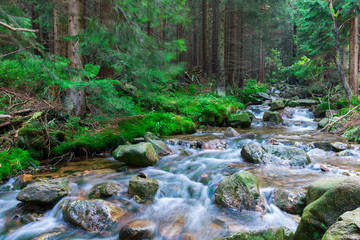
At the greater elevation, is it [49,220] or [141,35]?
[141,35]

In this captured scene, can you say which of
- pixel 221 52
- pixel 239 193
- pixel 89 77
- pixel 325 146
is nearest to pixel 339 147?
pixel 325 146

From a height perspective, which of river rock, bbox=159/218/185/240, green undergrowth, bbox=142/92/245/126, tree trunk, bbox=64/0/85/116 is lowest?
river rock, bbox=159/218/185/240

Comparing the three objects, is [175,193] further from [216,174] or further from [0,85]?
[0,85]

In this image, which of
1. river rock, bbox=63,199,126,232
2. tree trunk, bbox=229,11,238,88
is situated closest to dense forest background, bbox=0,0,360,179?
river rock, bbox=63,199,126,232

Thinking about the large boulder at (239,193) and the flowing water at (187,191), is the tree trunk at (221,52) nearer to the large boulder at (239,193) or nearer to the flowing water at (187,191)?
the flowing water at (187,191)

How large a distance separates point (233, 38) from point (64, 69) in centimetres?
1354

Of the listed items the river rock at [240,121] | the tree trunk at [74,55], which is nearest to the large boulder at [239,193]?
the tree trunk at [74,55]

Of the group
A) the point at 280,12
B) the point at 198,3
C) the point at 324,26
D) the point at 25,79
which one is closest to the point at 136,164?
the point at 25,79

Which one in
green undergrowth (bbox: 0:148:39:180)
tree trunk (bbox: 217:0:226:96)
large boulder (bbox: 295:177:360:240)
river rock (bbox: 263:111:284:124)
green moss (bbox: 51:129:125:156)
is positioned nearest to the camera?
large boulder (bbox: 295:177:360:240)

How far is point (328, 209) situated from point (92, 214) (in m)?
3.50

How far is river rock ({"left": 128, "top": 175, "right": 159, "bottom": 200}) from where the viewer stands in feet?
14.5

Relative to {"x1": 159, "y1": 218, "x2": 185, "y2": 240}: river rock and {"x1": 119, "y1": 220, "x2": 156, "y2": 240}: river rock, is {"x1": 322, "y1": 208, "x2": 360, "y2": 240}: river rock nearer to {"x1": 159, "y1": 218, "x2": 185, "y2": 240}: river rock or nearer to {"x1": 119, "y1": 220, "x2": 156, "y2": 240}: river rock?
{"x1": 159, "y1": 218, "x2": 185, "y2": 240}: river rock

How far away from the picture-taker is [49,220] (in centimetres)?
381

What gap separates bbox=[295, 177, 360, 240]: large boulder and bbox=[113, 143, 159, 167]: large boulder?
13.0ft
